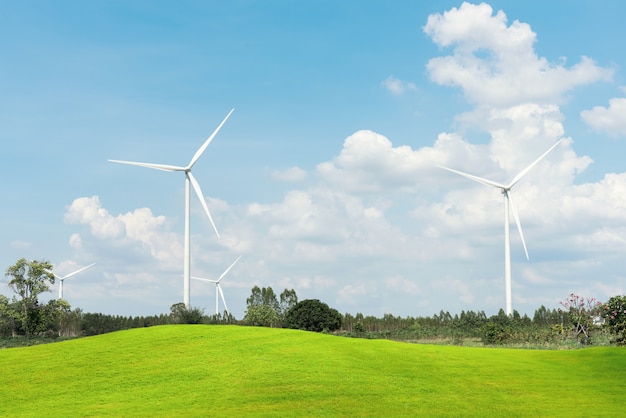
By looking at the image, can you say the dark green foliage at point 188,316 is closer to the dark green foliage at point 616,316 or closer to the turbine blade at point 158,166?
the turbine blade at point 158,166

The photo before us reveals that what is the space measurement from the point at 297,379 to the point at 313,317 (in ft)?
126

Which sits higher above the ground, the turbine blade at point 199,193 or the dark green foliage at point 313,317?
the turbine blade at point 199,193

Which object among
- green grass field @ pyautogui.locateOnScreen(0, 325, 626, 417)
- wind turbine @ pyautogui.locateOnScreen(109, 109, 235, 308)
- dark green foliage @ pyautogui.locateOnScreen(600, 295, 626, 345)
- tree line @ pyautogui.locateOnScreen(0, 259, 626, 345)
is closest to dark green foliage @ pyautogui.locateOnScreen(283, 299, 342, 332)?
tree line @ pyautogui.locateOnScreen(0, 259, 626, 345)

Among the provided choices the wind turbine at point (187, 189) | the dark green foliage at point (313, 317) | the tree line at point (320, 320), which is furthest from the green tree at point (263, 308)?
the wind turbine at point (187, 189)

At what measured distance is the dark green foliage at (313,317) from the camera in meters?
62.7

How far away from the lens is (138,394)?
79.4 feet

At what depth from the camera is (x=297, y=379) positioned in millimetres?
24422

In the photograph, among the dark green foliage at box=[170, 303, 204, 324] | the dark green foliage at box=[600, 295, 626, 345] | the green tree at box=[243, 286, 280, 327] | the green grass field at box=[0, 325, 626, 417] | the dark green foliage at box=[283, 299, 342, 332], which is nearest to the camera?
the green grass field at box=[0, 325, 626, 417]


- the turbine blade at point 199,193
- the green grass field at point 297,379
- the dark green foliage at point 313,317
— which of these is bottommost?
the green grass field at point 297,379

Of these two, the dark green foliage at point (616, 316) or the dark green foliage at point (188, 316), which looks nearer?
the dark green foliage at point (616, 316)

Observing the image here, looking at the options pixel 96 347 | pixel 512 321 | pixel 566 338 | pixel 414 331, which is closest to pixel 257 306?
pixel 414 331

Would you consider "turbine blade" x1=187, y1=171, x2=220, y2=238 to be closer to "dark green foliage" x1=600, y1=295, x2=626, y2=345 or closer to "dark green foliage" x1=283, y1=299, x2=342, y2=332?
"dark green foliage" x1=283, y1=299, x2=342, y2=332

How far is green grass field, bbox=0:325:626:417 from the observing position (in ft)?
72.3

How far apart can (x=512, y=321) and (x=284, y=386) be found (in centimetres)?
4001
